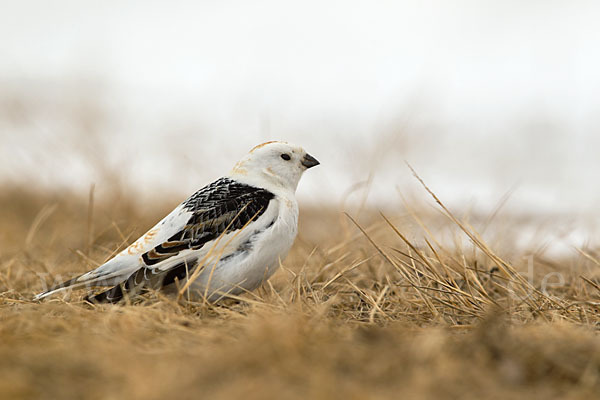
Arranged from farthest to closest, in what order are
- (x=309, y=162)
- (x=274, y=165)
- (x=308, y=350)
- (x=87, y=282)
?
(x=309, y=162) < (x=274, y=165) < (x=87, y=282) < (x=308, y=350)

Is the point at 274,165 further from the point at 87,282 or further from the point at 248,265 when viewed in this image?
the point at 87,282

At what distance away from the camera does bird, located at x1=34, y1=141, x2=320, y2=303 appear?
2725 millimetres

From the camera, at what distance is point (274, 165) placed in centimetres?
328

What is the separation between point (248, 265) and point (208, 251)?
197mm

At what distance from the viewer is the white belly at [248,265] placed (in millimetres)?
2762

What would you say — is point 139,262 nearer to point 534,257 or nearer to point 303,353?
point 303,353

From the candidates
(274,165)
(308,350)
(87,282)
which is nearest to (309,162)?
(274,165)

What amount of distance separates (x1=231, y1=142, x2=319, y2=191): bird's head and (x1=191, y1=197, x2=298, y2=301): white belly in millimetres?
404

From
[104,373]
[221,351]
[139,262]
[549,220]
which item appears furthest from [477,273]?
[104,373]

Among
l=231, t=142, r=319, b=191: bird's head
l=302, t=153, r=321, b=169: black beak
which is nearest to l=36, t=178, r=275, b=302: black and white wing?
l=231, t=142, r=319, b=191: bird's head

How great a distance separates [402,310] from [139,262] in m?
1.30

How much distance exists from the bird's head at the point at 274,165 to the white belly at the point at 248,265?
40cm

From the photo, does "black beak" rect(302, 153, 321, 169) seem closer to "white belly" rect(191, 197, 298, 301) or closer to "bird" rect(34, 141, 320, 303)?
"bird" rect(34, 141, 320, 303)

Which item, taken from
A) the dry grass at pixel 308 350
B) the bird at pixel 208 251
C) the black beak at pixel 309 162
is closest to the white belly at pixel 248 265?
the bird at pixel 208 251
